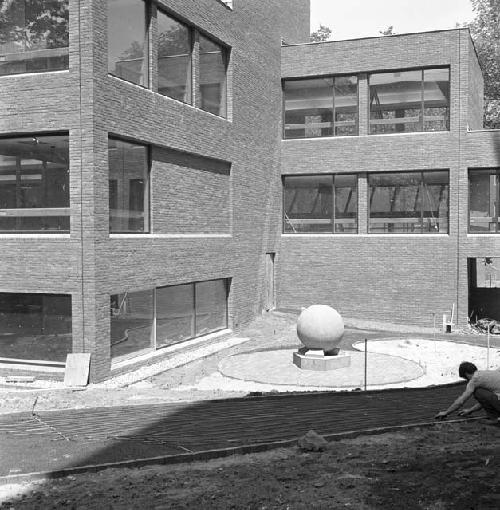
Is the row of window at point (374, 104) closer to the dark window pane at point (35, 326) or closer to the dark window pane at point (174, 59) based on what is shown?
the dark window pane at point (174, 59)

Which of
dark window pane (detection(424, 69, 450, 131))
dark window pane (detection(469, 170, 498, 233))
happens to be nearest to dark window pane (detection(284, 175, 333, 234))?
dark window pane (detection(424, 69, 450, 131))

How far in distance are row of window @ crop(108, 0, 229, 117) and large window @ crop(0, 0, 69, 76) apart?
1230 mm

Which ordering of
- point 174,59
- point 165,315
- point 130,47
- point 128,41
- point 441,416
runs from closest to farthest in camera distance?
point 441,416, point 128,41, point 130,47, point 165,315, point 174,59

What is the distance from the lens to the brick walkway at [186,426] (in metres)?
8.12

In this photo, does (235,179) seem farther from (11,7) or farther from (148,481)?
(148,481)

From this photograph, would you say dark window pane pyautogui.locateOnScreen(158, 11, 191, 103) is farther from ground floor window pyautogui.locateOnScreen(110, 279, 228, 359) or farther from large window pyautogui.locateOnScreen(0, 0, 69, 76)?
ground floor window pyautogui.locateOnScreen(110, 279, 228, 359)

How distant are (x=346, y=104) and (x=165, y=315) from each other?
13.9 meters

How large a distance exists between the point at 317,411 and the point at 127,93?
10778 mm

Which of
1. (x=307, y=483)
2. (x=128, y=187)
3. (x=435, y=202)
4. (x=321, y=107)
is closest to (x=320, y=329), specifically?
(x=128, y=187)

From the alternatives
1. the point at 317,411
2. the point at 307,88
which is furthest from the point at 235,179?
the point at 317,411

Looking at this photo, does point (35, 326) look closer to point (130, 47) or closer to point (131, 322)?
point (131, 322)

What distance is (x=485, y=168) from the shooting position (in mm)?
→ 27672

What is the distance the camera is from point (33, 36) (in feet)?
55.9

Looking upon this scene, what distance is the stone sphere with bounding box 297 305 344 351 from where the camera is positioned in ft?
61.7
